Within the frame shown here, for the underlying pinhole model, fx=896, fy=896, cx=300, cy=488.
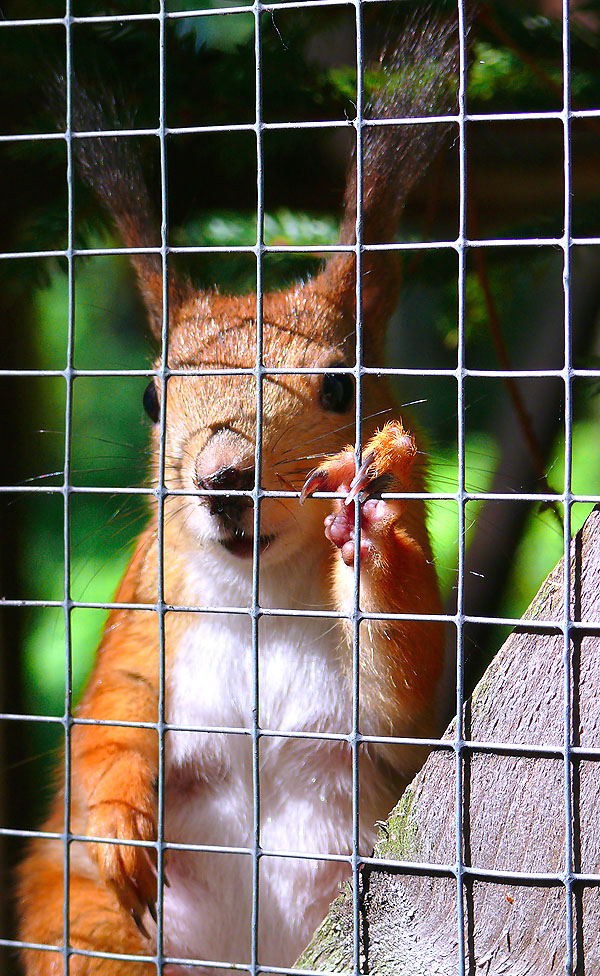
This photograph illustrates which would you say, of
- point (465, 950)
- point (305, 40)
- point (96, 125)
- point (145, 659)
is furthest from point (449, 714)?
point (305, 40)

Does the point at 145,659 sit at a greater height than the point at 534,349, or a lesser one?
lesser

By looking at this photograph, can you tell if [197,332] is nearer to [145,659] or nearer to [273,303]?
[273,303]

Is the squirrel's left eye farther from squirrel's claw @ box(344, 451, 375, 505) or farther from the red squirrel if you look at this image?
squirrel's claw @ box(344, 451, 375, 505)

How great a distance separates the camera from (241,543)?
4.23 feet

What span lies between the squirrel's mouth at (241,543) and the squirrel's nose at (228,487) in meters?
0.02

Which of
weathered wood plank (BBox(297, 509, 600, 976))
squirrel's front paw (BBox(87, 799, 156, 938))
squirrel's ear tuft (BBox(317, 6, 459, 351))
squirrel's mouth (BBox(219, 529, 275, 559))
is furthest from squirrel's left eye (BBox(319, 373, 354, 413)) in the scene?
squirrel's front paw (BBox(87, 799, 156, 938))

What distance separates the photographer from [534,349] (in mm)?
2059

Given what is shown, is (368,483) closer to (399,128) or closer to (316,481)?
(316,481)

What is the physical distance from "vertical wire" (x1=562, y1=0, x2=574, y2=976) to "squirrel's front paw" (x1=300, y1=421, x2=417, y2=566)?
24 centimetres

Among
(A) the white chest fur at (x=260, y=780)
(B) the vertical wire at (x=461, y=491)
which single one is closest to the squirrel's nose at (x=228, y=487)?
(A) the white chest fur at (x=260, y=780)

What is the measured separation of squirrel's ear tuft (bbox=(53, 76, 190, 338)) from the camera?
1.22 m

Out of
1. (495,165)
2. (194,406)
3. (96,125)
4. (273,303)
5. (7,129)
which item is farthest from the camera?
(495,165)

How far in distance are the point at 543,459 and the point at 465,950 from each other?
1.11 metres

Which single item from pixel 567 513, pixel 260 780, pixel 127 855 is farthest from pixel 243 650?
pixel 567 513
